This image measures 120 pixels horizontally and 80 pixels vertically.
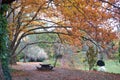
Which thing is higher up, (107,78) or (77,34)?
(77,34)

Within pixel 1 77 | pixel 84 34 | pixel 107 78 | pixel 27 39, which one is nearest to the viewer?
pixel 1 77

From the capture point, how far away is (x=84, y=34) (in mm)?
13695

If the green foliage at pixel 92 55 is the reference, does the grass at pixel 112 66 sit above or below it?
below

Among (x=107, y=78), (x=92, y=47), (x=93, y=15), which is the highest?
(x=93, y=15)

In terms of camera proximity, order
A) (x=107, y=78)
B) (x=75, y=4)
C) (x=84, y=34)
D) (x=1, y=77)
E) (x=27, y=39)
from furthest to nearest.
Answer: (x=27, y=39)
(x=84, y=34)
(x=107, y=78)
(x=75, y=4)
(x=1, y=77)

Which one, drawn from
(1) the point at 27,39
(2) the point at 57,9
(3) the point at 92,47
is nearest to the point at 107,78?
(2) the point at 57,9

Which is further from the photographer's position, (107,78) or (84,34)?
(84,34)

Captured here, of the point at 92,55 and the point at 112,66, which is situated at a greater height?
the point at 92,55

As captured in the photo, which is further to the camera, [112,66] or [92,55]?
[112,66]

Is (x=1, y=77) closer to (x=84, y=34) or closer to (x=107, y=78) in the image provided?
(x=107, y=78)

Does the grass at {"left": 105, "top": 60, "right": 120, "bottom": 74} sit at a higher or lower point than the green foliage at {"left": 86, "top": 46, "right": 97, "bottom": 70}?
lower

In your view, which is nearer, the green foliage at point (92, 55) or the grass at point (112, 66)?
the green foliage at point (92, 55)

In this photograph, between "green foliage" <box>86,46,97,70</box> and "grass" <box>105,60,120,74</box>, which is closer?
"green foliage" <box>86,46,97,70</box>

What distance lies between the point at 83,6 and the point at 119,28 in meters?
2.39
